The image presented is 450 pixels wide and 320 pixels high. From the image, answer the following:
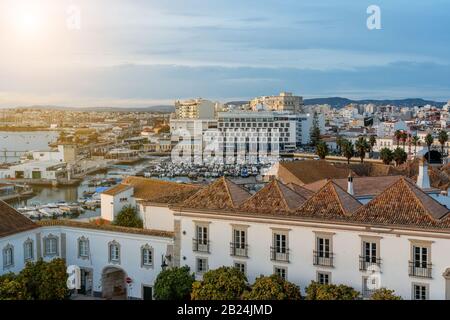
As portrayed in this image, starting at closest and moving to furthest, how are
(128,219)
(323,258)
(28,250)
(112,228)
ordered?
(323,258) → (28,250) → (112,228) → (128,219)

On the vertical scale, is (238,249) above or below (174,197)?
below

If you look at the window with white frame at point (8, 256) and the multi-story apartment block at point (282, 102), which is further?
the multi-story apartment block at point (282, 102)

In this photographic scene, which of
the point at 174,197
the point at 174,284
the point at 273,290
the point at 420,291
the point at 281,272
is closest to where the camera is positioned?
the point at 273,290

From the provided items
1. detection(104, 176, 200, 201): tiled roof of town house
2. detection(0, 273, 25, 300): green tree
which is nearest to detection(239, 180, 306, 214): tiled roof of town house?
detection(0, 273, 25, 300): green tree

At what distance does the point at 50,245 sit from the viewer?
40.7 ft

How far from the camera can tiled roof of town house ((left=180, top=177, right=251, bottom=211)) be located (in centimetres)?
1108

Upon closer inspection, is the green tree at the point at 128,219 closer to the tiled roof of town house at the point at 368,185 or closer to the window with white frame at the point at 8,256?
the window with white frame at the point at 8,256

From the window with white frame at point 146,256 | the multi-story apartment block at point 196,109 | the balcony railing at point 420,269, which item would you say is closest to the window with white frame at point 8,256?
the window with white frame at point 146,256

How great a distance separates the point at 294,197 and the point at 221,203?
1138mm

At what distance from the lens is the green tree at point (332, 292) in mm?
9258

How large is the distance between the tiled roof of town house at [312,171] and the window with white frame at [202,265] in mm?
11946

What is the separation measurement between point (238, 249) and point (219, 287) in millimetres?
1180

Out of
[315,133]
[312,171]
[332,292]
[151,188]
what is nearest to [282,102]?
[315,133]

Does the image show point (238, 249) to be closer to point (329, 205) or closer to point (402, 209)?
point (329, 205)
